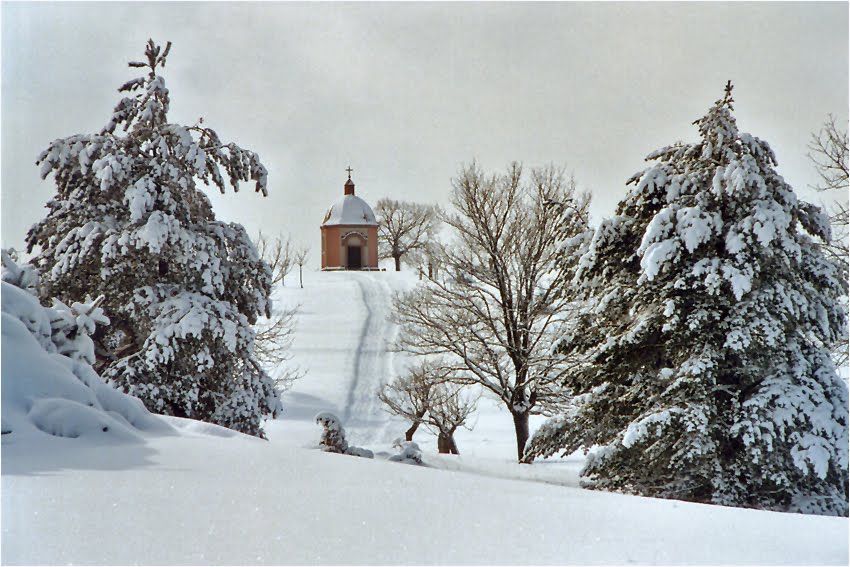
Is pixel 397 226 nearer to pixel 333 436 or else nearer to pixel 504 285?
pixel 504 285

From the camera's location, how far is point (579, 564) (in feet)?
10.5

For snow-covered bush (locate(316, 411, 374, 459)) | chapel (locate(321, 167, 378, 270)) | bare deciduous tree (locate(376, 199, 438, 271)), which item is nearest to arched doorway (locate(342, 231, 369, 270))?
chapel (locate(321, 167, 378, 270))

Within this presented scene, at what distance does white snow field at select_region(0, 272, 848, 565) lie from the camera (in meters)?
3.23

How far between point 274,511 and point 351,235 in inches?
2015

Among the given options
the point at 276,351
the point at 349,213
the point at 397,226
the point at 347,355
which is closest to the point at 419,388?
the point at 276,351

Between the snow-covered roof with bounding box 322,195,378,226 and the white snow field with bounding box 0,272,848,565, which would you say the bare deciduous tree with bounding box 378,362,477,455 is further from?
the snow-covered roof with bounding box 322,195,378,226

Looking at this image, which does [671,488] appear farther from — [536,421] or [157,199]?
[536,421]

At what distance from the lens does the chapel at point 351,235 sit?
53906 millimetres

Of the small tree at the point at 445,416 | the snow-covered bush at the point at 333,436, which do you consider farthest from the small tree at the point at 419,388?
the snow-covered bush at the point at 333,436

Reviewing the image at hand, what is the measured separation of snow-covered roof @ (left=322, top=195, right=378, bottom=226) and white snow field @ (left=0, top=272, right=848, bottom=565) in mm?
47543

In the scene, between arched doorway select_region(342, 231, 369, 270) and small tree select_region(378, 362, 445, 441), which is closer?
small tree select_region(378, 362, 445, 441)

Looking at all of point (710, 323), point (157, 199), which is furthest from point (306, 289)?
point (710, 323)

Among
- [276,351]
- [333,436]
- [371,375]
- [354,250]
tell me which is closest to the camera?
[333,436]

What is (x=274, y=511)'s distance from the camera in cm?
375
